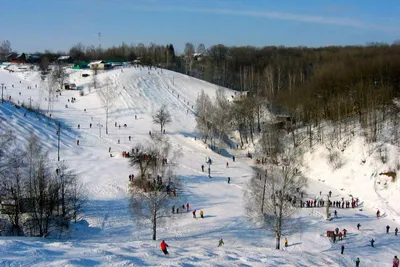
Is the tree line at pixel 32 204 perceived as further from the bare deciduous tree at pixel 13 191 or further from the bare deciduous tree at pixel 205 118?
the bare deciduous tree at pixel 205 118

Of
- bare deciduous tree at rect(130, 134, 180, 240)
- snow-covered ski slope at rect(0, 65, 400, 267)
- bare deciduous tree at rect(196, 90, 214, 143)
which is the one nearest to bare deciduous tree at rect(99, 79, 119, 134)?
snow-covered ski slope at rect(0, 65, 400, 267)

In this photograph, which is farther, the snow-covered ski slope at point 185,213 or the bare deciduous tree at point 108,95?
the bare deciduous tree at point 108,95

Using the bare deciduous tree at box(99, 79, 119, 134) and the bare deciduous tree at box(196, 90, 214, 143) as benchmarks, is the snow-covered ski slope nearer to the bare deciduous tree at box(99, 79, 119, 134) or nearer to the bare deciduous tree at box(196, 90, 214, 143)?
the bare deciduous tree at box(99, 79, 119, 134)

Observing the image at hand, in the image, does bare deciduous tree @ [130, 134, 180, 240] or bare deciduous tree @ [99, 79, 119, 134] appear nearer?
bare deciduous tree @ [130, 134, 180, 240]

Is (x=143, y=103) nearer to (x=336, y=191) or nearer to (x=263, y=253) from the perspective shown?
(x=336, y=191)

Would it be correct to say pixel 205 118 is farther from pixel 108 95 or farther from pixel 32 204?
pixel 32 204

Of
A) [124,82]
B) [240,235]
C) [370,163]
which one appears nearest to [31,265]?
[240,235]

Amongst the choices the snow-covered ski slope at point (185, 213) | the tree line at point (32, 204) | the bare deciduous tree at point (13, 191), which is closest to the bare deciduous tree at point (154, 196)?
the snow-covered ski slope at point (185, 213)
